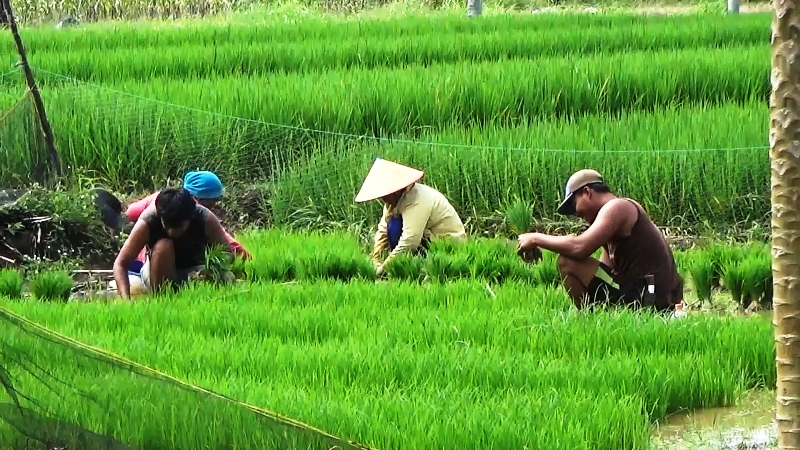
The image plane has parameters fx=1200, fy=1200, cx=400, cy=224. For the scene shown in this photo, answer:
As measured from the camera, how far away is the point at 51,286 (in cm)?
612

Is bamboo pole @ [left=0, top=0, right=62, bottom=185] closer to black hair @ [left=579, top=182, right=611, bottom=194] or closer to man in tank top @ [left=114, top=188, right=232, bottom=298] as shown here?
man in tank top @ [left=114, top=188, right=232, bottom=298]

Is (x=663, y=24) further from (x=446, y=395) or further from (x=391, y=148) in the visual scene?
(x=446, y=395)

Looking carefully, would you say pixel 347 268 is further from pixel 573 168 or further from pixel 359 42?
pixel 359 42

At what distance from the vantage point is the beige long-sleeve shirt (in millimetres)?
6504

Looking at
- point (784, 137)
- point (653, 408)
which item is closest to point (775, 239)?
point (784, 137)

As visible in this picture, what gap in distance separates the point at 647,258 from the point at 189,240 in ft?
7.68

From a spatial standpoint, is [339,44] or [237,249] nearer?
[237,249]

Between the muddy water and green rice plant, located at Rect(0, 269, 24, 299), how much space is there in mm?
3462

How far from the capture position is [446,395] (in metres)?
4.11

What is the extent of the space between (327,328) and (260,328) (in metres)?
0.29

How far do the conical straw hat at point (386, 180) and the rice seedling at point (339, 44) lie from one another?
4.11 metres

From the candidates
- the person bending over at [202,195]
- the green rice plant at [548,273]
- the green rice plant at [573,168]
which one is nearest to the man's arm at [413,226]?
the green rice plant at [548,273]

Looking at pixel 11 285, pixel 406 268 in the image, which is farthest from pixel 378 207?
pixel 11 285

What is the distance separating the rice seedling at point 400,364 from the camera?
3.57 meters
